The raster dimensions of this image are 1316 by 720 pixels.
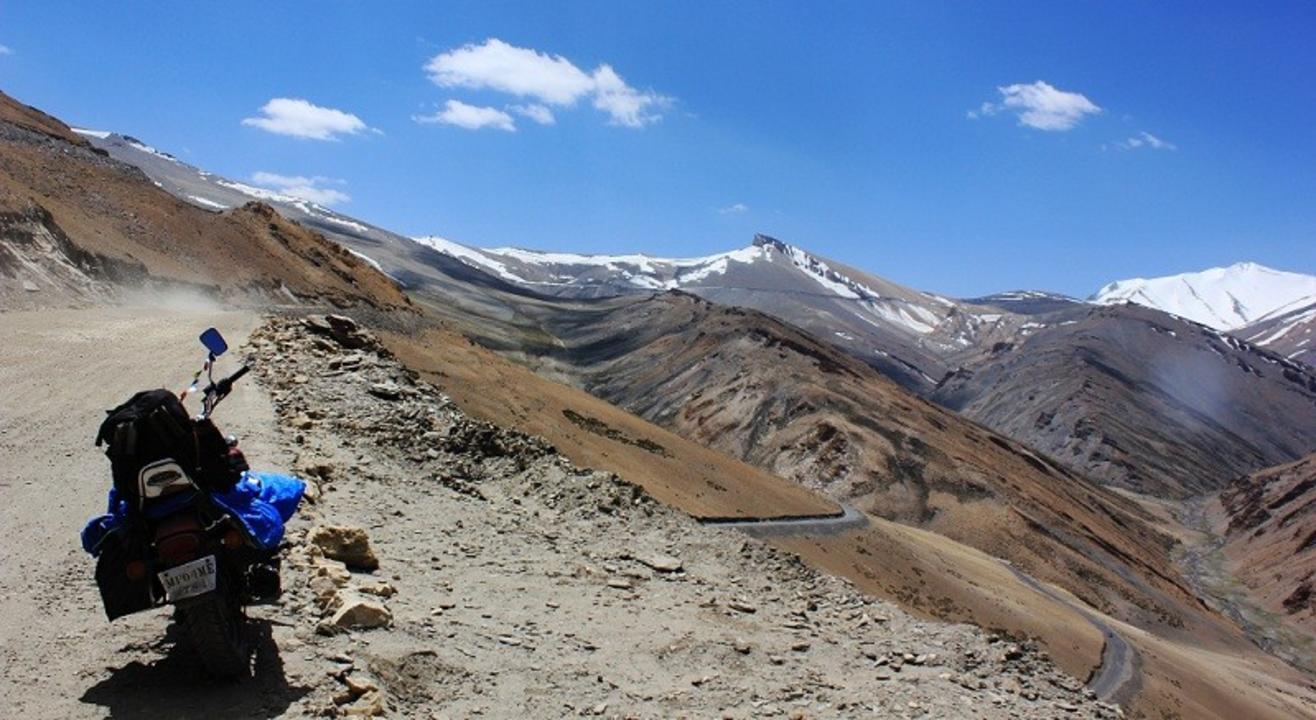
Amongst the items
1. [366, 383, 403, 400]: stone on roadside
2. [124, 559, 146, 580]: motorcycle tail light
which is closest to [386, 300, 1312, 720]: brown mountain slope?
[366, 383, 403, 400]: stone on roadside

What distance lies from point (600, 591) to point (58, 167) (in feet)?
202

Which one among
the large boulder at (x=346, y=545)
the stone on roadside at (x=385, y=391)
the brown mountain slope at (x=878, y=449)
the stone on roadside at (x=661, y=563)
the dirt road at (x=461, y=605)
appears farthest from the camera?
the brown mountain slope at (x=878, y=449)

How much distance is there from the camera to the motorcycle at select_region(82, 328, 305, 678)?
259 inches

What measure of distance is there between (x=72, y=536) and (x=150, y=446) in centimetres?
435

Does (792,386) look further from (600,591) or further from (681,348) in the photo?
(600,591)

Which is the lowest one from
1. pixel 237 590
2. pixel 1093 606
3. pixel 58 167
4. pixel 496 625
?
pixel 1093 606

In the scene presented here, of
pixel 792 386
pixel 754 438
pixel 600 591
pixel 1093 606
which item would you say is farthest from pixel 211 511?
pixel 792 386

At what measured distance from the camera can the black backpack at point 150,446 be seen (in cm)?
645

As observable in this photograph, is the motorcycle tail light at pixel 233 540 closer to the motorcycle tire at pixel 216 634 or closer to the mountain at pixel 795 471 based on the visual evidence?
the motorcycle tire at pixel 216 634

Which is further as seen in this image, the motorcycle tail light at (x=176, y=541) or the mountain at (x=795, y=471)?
the mountain at (x=795, y=471)

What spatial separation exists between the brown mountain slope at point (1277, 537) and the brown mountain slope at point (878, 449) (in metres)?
8.45

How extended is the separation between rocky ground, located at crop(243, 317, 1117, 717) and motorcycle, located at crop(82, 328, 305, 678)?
82 cm

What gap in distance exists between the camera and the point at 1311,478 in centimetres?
12750

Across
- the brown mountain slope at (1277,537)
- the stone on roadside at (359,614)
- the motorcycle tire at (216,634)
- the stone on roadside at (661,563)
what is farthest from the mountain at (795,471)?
the brown mountain slope at (1277,537)
